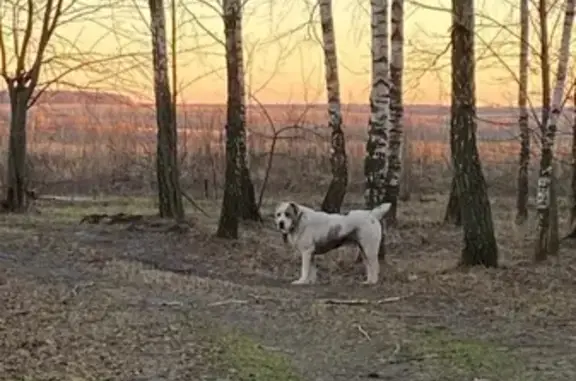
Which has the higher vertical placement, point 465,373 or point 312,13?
point 312,13

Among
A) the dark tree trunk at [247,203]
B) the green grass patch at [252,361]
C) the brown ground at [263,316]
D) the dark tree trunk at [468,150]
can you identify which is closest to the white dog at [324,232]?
the brown ground at [263,316]

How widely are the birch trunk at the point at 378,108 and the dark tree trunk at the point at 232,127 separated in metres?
2.27

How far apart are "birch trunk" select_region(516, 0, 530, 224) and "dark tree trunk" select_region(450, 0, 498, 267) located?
5.92 m

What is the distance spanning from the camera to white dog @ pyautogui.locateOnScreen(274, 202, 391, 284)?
13.7 metres

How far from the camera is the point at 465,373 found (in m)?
7.89

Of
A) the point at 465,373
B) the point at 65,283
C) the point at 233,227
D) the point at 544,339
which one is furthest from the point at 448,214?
the point at 465,373

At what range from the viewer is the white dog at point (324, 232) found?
13.7 metres

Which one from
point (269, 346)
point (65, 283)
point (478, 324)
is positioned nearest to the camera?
point (269, 346)

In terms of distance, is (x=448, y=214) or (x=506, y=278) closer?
(x=506, y=278)

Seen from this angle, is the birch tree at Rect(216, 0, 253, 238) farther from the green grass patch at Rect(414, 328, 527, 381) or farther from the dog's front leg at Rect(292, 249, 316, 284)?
the green grass patch at Rect(414, 328, 527, 381)

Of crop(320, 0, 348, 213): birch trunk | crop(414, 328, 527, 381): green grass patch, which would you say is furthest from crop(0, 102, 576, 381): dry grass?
crop(320, 0, 348, 213): birch trunk

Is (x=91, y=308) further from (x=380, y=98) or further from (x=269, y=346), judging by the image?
(x=380, y=98)

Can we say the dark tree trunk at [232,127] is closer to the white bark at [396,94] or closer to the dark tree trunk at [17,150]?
the white bark at [396,94]

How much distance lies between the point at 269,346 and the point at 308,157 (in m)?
27.8
